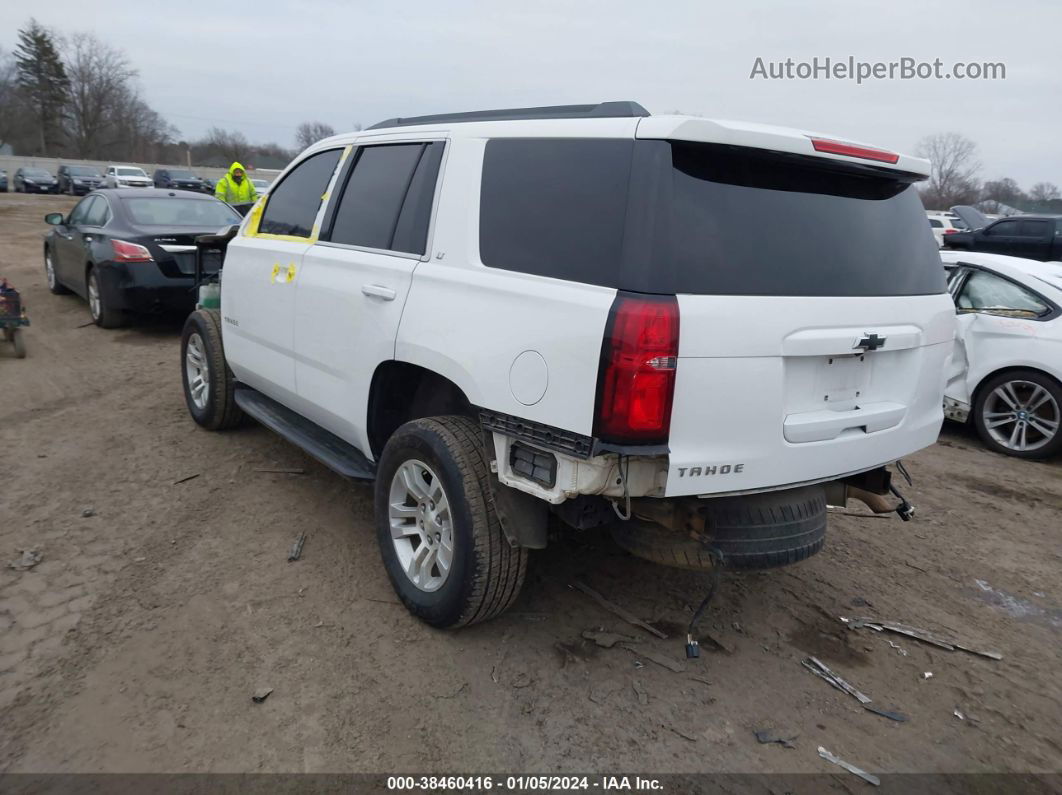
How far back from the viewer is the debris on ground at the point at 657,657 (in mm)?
3227

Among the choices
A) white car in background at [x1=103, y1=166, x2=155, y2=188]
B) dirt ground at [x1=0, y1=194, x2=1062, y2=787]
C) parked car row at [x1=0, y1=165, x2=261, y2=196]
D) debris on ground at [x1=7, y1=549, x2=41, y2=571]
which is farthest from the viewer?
parked car row at [x1=0, y1=165, x2=261, y2=196]

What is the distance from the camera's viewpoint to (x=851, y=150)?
286cm

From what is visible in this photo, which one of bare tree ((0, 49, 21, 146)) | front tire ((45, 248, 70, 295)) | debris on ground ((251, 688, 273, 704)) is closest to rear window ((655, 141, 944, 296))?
debris on ground ((251, 688, 273, 704))

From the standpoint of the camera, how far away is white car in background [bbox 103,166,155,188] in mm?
34094

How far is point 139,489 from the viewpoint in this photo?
473 centimetres

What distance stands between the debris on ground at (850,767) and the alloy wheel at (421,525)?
1557 millimetres

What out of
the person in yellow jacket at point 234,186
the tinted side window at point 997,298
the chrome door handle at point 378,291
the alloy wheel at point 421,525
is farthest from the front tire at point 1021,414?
the person in yellow jacket at point 234,186

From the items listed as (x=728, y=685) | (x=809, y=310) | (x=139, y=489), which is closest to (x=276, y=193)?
(x=139, y=489)

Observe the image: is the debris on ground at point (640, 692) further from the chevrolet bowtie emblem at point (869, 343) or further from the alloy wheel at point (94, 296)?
the alloy wheel at point (94, 296)

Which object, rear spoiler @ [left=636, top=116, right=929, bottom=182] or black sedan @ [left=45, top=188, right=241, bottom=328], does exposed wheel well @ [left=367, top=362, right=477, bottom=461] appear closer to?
rear spoiler @ [left=636, top=116, right=929, bottom=182]

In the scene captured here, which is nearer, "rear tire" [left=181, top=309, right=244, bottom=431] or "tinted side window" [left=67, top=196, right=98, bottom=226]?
"rear tire" [left=181, top=309, right=244, bottom=431]

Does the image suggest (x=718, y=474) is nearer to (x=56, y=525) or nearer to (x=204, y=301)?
(x=56, y=525)

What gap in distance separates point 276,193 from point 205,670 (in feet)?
10.1

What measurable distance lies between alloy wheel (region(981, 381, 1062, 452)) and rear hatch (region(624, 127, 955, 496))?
386 cm
